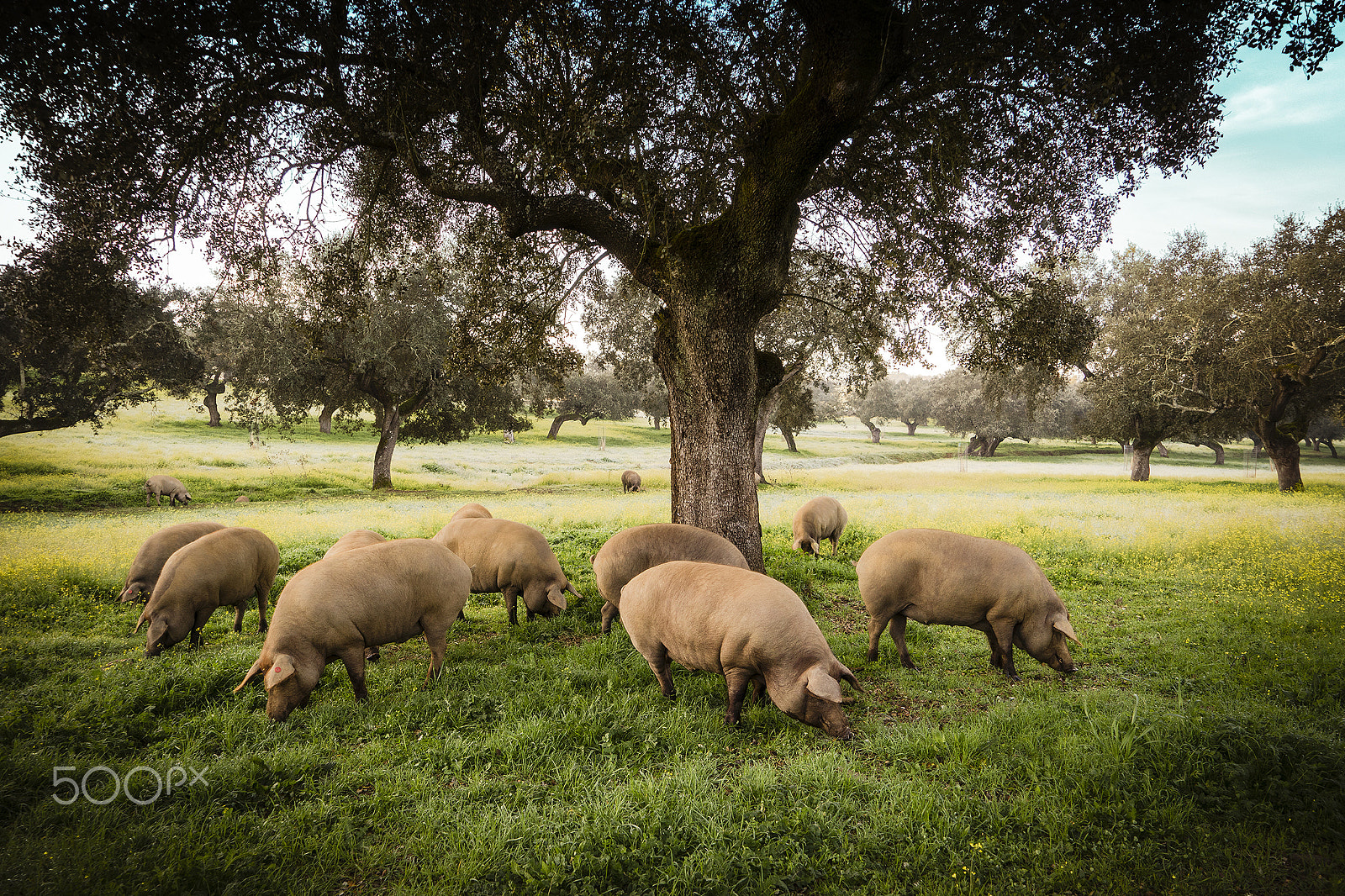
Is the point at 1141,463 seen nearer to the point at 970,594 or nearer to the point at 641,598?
the point at 970,594

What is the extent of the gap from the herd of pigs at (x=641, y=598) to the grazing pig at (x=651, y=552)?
16 millimetres

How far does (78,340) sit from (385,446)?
1763 cm

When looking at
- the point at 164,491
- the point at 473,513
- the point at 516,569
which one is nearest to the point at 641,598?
the point at 516,569

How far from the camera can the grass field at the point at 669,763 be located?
3.05m

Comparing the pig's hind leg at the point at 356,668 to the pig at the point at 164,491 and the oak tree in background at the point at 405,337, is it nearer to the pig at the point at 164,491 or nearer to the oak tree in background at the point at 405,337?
the oak tree in background at the point at 405,337

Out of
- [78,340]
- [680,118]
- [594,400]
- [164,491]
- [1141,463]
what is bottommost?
[164,491]

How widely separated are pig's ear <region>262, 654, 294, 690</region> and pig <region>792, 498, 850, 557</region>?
9.15m

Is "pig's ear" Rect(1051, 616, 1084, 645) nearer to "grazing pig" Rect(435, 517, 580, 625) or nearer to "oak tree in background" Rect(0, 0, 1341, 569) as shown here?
"oak tree in background" Rect(0, 0, 1341, 569)

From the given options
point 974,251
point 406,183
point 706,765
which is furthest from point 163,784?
point 974,251

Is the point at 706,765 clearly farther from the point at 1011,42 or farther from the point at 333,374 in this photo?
the point at 333,374

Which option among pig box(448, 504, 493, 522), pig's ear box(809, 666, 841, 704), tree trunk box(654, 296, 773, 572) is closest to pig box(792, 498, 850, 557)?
tree trunk box(654, 296, 773, 572)

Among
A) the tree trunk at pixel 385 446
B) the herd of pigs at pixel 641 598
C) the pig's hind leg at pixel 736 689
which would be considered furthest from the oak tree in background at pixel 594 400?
the pig's hind leg at pixel 736 689

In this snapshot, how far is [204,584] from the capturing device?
6.32 m

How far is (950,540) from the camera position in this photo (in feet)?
20.1
